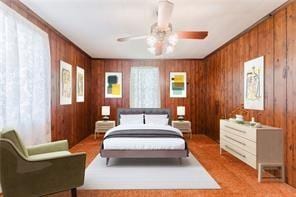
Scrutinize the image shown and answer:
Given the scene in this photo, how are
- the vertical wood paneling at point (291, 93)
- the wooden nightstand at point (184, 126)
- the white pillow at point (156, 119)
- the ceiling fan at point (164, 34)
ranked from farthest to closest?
1. the wooden nightstand at point (184, 126)
2. the white pillow at point (156, 119)
3. the vertical wood paneling at point (291, 93)
4. the ceiling fan at point (164, 34)

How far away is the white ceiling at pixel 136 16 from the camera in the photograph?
12.3 feet

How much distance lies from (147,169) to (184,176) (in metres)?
0.71

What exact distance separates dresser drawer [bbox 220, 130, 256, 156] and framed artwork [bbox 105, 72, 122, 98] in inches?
171

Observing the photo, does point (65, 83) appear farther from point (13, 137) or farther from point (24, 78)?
point (13, 137)

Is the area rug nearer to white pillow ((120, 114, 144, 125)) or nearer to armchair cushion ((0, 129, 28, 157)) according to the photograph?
armchair cushion ((0, 129, 28, 157))

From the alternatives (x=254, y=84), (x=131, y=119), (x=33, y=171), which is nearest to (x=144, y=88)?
(x=131, y=119)

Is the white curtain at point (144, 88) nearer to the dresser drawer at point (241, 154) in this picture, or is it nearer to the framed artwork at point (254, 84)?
the dresser drawer at point (241, 154)

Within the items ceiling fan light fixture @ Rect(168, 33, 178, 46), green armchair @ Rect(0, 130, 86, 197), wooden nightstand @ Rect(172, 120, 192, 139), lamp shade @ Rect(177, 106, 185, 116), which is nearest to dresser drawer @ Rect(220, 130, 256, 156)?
ceiling fan light fixture @ Rect(168, 33, 178, 46)

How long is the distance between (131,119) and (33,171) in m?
4.20

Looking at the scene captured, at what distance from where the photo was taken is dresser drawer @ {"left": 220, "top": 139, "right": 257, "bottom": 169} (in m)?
4.03

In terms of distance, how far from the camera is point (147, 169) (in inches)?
178

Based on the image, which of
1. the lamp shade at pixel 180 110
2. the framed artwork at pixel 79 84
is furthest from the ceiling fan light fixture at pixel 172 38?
the lamp shade at pixel 180 110

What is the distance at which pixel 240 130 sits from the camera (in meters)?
4.52

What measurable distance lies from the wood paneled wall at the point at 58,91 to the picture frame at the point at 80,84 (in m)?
0.15
